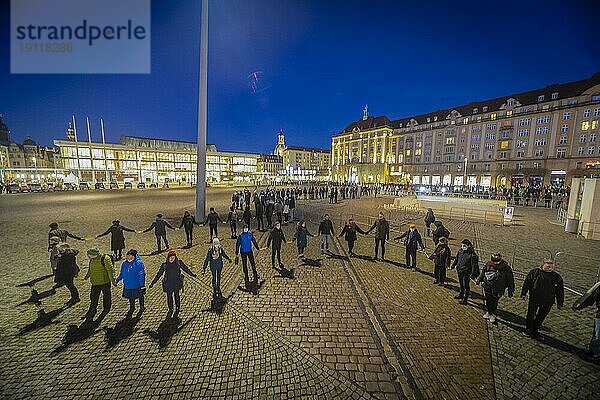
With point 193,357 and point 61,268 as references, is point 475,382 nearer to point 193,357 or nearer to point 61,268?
point 193,357

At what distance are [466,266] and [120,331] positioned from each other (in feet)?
24.9

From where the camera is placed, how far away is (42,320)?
5359 millimetres

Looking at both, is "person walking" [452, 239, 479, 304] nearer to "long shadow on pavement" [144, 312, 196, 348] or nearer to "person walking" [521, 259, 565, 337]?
"person walking" [521, 259, 565, 337]

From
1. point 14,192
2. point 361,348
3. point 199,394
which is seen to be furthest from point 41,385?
point 14,192

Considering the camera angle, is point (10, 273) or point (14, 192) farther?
point (14, 192)

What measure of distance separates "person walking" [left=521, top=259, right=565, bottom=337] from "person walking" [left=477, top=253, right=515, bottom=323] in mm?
393

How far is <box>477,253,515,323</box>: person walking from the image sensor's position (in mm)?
5422

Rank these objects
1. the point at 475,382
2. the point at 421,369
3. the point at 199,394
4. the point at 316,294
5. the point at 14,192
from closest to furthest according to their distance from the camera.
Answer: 1. the point at 199,394
2. the point at 475,382
3. the point at 421,369
4. the point at 316,294
5. the point at 14,192

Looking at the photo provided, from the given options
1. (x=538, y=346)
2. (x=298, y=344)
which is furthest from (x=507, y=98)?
(x=298, y=344)

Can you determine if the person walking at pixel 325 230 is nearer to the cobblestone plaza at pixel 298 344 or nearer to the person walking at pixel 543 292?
the cobblestone plaza at pixel 298 344

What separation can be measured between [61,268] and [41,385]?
3.20m

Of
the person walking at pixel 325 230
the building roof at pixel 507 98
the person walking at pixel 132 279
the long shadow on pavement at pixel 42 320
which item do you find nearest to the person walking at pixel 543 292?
the person walking at pixel 325 230

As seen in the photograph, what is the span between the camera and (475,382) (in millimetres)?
3926

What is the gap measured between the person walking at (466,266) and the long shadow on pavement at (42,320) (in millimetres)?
8950
